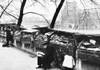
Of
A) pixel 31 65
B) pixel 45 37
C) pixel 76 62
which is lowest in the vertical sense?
pixel 31 65

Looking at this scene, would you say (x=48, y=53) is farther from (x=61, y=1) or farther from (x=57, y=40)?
(x=61, y=1)

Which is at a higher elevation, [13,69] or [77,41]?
[77,41]

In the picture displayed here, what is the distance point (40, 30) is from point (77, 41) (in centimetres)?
269

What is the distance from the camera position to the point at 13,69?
481cm

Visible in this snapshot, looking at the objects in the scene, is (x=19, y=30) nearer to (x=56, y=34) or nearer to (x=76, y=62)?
(x=56, y=34)

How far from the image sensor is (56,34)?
5426 mm

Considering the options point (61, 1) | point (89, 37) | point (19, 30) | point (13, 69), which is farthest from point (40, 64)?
point (61, 1)

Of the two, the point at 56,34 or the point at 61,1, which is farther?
the point at 61,1

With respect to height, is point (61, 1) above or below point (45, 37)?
above

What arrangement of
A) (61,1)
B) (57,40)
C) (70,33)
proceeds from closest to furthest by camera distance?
(70,33)
(57,40)
(61,1)

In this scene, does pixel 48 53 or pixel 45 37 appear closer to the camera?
pixel 48 53

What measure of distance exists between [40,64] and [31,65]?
20.7 inches

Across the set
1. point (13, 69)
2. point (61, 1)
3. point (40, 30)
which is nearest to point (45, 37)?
point (40, 30)

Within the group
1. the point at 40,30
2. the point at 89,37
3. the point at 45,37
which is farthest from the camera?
the point at 40,30
